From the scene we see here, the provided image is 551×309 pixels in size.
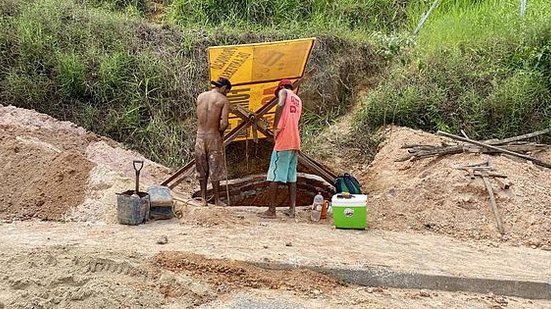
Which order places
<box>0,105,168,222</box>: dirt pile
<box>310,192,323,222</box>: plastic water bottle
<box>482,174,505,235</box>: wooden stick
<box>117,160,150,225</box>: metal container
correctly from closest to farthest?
<box>117,160,150,225</box>: metal container
<box>0,105,168,222</box>: dirt pile
<box>482,174,505,235</box>: wooden stick
<box>310,192,323,222</box>: plastic water bottle

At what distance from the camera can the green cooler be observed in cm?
758

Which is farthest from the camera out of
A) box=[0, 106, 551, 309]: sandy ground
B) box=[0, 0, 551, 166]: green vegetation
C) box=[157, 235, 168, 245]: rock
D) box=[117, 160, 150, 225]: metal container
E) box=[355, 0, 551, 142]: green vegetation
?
box=[355, 0, 551, 142]: green vegetation

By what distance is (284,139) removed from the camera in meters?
8.01

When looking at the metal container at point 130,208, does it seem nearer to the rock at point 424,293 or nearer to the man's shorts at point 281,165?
the man's shorts at point 281,165

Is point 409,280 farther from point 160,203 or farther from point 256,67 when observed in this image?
point 256,67

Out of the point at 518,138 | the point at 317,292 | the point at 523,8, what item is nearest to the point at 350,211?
the point at 317,292

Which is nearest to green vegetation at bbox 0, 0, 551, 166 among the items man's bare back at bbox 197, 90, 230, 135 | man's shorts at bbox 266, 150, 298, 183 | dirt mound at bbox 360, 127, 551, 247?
dirt mound at bbox 360, 127, 551, 247

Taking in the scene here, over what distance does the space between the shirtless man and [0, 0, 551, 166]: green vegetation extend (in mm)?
2590

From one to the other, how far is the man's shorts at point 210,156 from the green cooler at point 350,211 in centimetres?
149

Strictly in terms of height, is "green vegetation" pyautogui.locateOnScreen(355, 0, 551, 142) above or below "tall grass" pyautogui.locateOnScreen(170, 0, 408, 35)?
below

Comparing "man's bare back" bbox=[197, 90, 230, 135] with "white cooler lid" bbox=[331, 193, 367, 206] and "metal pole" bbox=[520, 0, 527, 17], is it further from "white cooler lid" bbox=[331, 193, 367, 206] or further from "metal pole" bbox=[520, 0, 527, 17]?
"metal pole" bbox=[520, 0, 527, 17]

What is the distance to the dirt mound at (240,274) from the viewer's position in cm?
557

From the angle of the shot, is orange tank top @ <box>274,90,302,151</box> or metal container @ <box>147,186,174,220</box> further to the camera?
orange tank top @ <box>274,90,302,151</box>

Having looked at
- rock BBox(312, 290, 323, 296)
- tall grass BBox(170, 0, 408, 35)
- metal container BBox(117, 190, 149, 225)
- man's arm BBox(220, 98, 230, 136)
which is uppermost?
tall grass BBox(170, 0, 408, 35)
